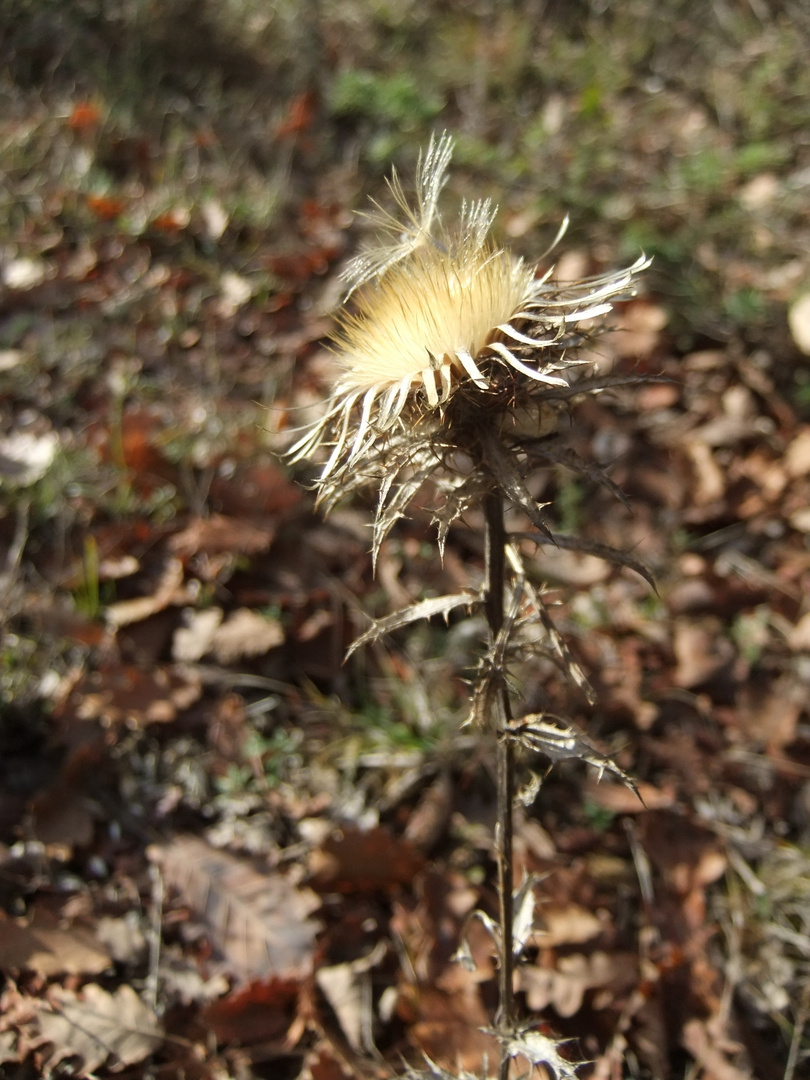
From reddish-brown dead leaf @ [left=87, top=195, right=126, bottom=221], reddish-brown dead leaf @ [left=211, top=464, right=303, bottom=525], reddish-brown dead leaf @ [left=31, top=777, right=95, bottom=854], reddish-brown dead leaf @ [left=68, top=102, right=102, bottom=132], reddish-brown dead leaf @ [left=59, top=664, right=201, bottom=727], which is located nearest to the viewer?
reddish-brown dead leaf @ [left=31, top=777, right=95, bottom=854]

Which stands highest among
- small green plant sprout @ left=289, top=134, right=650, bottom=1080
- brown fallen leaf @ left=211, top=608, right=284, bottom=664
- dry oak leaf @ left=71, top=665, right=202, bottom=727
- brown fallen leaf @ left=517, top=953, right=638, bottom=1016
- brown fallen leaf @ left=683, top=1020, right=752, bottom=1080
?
small green plant sprout @ left=289, top=134, right=650, bottom=1080

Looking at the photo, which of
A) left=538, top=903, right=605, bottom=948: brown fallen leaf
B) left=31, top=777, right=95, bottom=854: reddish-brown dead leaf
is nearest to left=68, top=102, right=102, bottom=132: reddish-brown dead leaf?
left=31, top=777, right=95, bottom=854: reddish-brown dead leaf

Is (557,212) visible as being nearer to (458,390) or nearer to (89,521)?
(89,521)

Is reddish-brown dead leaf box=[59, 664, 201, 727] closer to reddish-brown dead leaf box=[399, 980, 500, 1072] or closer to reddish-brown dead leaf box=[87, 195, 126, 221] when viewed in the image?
reddish-brown dead leaf box=[399, 980, 500, 1072]

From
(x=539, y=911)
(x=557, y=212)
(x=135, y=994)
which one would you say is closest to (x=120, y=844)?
(x=135, y=994)

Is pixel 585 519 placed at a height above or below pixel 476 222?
below

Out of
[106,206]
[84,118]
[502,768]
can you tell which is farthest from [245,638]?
[84,118]
